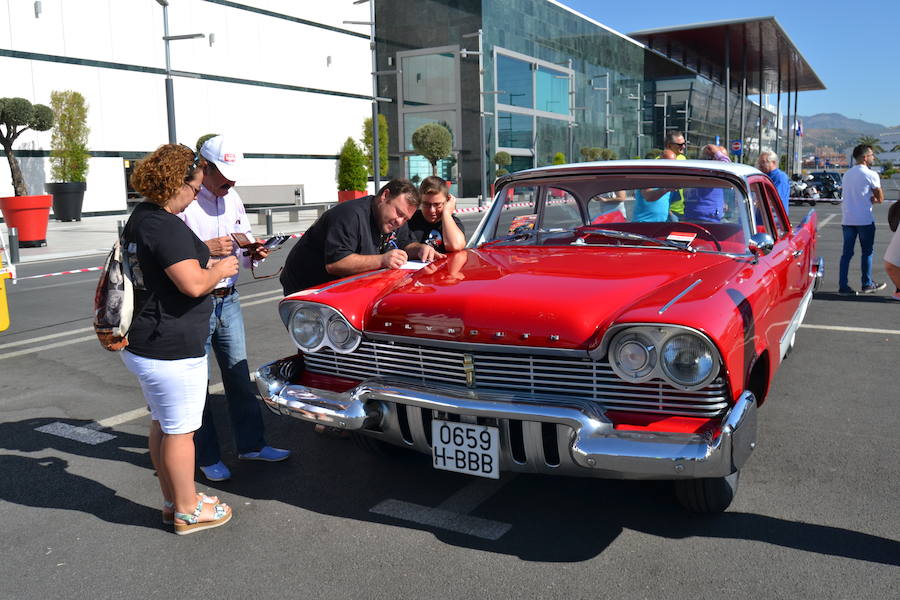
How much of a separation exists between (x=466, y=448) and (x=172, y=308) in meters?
1.32

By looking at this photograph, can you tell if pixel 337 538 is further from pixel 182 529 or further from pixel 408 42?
pixel 408 42

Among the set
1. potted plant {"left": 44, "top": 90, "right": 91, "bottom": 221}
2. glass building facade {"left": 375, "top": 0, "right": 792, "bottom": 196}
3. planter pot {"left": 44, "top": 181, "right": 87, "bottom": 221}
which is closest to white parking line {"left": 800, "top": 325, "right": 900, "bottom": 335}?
planter pot {"left": 44, "top": 181, "right": 87, "bottom": 221}

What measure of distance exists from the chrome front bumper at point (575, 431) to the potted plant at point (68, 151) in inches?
950

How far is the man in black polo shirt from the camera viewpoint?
14.1 feet

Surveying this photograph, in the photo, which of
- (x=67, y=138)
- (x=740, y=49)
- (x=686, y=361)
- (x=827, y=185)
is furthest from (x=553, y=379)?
(x=740, y=49)

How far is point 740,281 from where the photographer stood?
11.7 feet

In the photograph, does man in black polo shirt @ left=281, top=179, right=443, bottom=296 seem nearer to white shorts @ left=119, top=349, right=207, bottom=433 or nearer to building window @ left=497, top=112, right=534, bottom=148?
white shorts @ left=119, top=349, right=207, bottom=433

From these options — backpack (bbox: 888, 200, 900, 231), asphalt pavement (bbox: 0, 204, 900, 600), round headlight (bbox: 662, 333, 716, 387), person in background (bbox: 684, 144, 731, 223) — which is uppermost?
person in background (bbox: 684, 144, 731, 223)

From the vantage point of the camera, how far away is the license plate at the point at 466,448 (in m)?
3.17

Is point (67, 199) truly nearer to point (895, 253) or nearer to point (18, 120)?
point (18, 120)

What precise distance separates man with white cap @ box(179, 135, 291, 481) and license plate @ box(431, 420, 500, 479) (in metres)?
1.25

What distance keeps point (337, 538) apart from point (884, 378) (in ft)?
14.0

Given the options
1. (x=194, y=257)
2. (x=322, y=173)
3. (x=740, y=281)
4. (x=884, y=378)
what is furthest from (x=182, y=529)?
(x=322, y=173)

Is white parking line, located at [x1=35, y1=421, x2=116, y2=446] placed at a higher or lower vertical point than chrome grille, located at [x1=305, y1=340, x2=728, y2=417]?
lower
